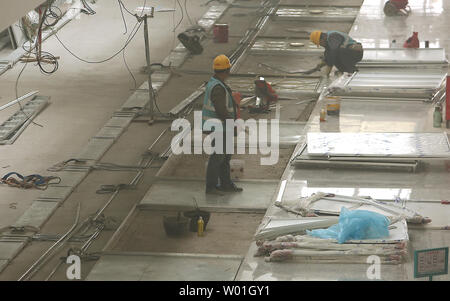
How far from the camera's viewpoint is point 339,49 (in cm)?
1681

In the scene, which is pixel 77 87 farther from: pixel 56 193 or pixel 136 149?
pixel 56 193

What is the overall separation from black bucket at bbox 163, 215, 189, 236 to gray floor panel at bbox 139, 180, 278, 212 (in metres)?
0.80

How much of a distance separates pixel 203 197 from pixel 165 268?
2.28 meters

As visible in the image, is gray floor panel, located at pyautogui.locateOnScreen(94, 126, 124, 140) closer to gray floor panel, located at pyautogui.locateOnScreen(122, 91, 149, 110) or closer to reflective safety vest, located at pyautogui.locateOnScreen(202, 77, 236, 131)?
gray floor panel, located at pyautogui.locateOnScreen(122, 91, 149, 110)

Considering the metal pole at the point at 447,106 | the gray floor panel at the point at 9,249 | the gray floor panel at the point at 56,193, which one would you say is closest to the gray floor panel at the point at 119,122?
the gray floor panel at the point at 56,193

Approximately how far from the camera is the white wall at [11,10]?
33.9 feet

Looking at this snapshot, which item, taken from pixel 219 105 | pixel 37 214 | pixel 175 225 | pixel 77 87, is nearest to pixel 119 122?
pixel 77 87

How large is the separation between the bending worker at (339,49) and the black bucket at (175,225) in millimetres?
6108

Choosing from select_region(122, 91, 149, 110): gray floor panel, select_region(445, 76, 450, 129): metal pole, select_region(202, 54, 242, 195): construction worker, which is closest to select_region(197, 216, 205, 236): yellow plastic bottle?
select_region(202, 54, 242, 195): construction worker

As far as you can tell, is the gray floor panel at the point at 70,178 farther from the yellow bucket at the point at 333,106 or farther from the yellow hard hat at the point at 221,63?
the yellow bucket at the point at 333,106

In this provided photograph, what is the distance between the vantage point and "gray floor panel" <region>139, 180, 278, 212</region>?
41.8 feet

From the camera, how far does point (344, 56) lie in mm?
16906

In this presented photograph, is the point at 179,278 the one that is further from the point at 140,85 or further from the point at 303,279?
the point at 140,85

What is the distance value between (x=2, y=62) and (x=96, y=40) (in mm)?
2714
